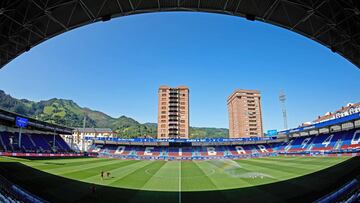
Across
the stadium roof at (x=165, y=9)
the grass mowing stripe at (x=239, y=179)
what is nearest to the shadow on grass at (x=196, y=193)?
the grass mowing stripe at (x=239, y=179)

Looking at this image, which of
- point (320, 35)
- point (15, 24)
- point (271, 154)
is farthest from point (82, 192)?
point (271, 154)

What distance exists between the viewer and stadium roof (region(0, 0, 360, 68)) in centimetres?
984

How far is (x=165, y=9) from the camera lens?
36.1 ft

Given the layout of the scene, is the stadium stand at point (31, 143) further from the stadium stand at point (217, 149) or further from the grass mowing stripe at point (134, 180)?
the grass mowing stripe at point (134, 180)

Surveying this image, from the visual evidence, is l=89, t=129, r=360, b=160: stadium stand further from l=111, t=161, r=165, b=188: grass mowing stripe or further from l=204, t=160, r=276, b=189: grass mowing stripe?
l=111, t=161, r=165, b=188: grass mowing stripe

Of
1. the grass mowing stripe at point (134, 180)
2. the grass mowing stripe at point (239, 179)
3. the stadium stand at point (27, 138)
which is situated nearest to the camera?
the grass mowing stripe at point (239, 179)

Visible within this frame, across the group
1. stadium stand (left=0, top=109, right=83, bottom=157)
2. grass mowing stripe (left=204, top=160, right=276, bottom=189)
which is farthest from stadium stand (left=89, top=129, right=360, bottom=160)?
grass mowing stripe (left=204, top=160, right=276, bottom=189)

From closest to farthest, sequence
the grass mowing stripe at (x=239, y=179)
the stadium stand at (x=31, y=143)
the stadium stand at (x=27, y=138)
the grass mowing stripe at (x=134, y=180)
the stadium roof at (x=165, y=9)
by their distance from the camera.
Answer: the stadium roof at (x=165, y=9) < the grass mowing stripe at (x=239, y=179) < the grass mowing stripe at (x=134, y=180) < the stadium stand at (x=27, y=138) < the stadium stand at (x=31, y=143)

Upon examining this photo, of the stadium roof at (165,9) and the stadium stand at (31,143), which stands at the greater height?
the stadium roof at (165,9)

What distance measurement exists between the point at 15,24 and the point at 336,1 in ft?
52.8

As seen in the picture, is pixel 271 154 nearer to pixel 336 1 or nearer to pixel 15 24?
pixel 336 1

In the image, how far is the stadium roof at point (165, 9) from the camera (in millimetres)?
9836

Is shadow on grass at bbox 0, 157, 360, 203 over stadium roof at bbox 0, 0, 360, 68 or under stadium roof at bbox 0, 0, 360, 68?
under

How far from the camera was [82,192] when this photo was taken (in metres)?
18.8
